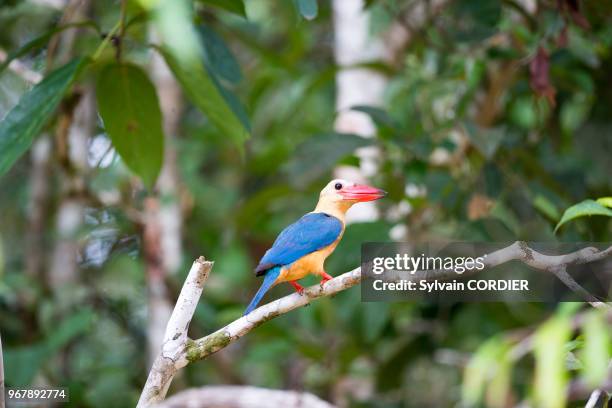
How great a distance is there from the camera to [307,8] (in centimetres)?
292

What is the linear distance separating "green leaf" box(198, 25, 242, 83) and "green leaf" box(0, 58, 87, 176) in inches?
28.5

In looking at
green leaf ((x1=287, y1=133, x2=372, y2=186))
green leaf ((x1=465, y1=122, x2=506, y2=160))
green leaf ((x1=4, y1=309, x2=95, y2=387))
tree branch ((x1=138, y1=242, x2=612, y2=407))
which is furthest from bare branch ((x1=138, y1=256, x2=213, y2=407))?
green leaf ((x1=4, y1=309, x2=95, y2=387))

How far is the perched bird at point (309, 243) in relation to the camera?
2.23m

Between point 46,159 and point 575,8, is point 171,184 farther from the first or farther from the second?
point 575,8

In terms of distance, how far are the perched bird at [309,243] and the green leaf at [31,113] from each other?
1.20m

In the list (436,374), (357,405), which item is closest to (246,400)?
(357,405)

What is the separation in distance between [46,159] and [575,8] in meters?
3.93

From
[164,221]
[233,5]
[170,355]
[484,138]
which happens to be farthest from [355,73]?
[170,355]

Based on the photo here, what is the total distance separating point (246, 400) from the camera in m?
2.24

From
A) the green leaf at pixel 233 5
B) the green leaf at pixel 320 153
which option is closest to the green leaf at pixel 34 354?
the green leaf at pixel 320 153

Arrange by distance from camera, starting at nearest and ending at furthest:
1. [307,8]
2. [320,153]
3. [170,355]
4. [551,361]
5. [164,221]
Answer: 1. [551,361]
2. [170,355]
3. [307,8]
4. [320,153]
5. [164,221]

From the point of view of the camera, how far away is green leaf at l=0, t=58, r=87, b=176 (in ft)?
9.91

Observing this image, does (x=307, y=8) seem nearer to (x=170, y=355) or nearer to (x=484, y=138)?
(x=170, y=355)

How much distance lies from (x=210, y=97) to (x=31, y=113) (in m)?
0.68
